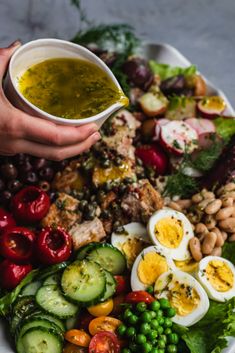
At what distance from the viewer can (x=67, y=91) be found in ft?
11.0

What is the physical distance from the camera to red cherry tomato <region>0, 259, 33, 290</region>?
3310 millimetres

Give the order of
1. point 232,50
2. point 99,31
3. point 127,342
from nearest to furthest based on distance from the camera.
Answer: point 127,342 → point 99,31 → point 232,50

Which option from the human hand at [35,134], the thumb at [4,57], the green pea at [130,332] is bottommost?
the green pea at [130,332]

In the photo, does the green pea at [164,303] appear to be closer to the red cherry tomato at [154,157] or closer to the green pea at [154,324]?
the green pea at [154,324]

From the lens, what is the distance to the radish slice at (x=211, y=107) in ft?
14.0

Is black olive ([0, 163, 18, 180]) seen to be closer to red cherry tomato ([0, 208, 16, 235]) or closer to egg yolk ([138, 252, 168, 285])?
red cherry tomato ([0, 208, 16, 235])

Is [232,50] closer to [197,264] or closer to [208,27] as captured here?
[208,27]

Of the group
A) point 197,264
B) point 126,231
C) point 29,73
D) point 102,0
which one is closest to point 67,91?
point 29,73

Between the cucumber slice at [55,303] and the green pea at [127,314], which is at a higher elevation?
the green pea at [127,314]

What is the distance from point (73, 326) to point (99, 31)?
2.16 meters

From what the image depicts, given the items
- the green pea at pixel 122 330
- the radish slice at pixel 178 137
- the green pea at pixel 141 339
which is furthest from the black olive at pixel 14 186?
the green pea at pixel 141 339

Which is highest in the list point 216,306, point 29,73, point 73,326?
point 29,73

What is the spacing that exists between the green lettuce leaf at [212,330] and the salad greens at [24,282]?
26.9 inches

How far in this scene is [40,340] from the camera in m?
3.04
